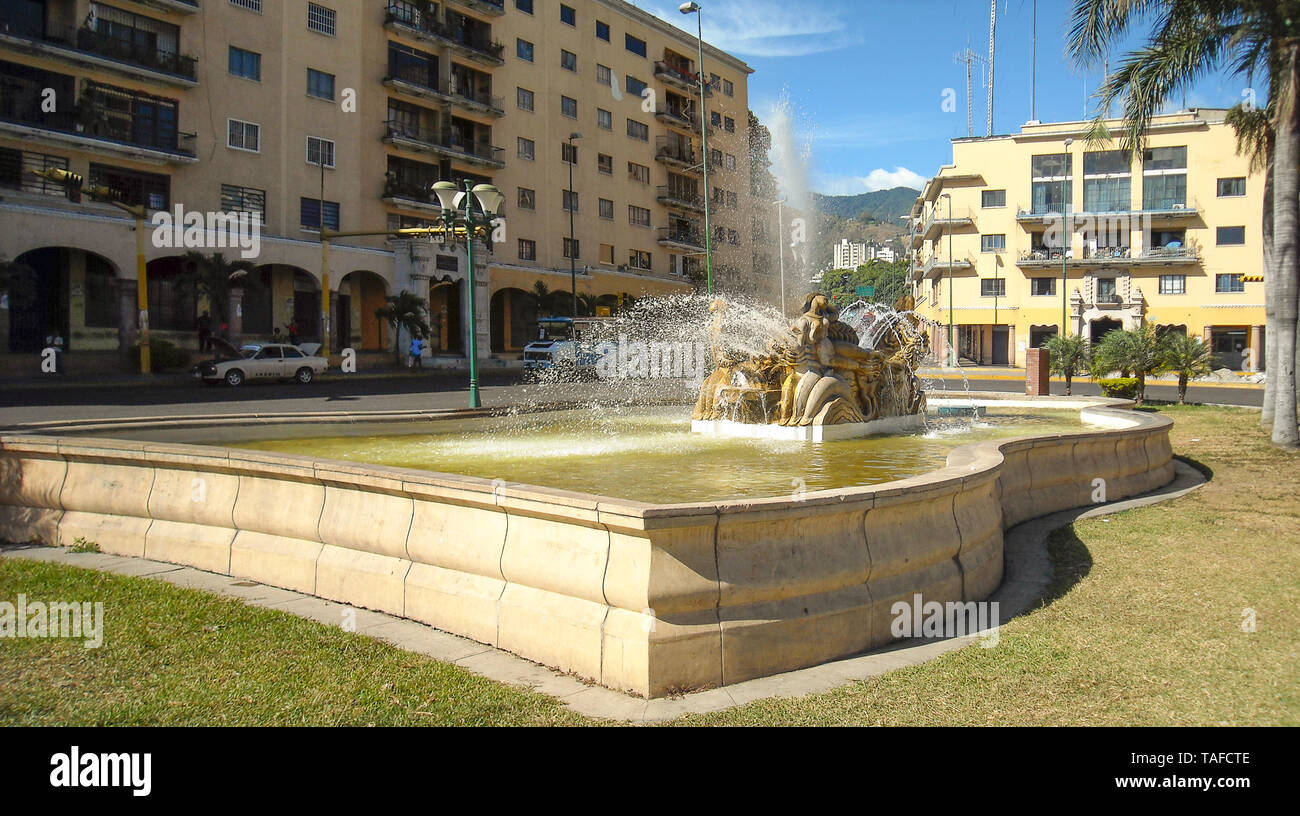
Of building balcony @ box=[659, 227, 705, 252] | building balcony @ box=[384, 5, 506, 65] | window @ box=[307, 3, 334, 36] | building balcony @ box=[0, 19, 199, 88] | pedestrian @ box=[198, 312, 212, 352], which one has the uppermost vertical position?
building balcony @ box=[384, 5, 506, 65]

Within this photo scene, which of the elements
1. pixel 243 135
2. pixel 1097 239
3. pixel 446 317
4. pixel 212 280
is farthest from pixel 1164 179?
pixel 212 280

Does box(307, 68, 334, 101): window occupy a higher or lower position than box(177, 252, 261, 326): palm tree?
higher

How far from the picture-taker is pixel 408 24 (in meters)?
39.3

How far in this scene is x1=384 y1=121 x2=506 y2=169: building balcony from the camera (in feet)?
128

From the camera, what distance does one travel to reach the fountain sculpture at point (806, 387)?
10477 millimetres

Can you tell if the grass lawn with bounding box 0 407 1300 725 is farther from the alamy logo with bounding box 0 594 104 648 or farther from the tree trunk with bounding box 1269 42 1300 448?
the tree trunk with bounding box 1269 42 1300 448

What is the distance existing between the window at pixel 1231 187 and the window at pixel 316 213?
171 feet

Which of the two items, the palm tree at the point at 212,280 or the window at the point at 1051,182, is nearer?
the palm tree at the point at 212,280

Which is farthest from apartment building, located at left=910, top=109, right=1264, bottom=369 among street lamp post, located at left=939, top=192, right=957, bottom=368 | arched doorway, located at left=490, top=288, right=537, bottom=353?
arched doorway, located at left=490, top=288, right=537, bottom=353

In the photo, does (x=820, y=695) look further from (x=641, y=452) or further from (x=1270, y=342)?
(x=1270, y=342)

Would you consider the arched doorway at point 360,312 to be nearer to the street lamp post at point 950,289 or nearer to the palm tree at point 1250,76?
the palm tree at point 1250,76

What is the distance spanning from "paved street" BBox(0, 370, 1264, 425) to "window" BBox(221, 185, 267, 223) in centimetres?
801

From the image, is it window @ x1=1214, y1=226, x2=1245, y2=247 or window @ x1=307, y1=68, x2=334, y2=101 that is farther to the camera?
window @ x1=1214, y1=226, x2=1245, y2=247
